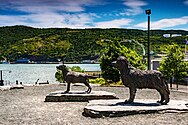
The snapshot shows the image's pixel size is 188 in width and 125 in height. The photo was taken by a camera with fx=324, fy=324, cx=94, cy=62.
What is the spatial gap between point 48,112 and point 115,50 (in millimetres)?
16765

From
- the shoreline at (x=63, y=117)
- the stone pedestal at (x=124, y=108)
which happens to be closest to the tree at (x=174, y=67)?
the stone pedestal at (x=124, y=108)

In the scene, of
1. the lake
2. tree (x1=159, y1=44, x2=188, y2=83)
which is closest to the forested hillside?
the lake

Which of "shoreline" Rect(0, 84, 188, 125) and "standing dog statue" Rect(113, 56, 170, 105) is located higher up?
"standing dog statue" Rect(113, 56, 170, 105)

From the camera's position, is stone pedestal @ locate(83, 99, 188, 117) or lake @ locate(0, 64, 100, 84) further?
lake @ locate(0, 64, 100, 84)

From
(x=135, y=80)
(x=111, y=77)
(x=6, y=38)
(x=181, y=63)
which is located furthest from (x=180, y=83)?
(x=6, y=38)

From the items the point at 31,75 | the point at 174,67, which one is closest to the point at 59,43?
the point at 31,75

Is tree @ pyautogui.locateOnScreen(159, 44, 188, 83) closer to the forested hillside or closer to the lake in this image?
the lake

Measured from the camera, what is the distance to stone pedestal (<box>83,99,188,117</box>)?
1127 cm

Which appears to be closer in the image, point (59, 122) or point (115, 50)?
point (59, 122)

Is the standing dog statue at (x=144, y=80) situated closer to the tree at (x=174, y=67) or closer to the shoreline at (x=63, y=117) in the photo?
the shoreline at (x=63, y=117)

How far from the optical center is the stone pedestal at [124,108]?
11.3m

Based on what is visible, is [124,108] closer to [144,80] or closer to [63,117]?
[144,80]

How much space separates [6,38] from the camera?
158 metres

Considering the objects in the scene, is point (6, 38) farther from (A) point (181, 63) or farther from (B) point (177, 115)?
(B) point (177, 115)
